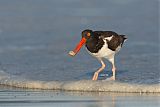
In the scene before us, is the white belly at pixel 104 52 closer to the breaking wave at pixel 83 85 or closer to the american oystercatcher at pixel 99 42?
the american oystercatcher at pixel 99 42

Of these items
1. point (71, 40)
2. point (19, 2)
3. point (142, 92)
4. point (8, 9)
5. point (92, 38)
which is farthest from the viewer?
point (19, 2)

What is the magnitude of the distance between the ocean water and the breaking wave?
0.06 ft

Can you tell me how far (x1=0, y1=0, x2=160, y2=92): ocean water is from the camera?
14.4 metres

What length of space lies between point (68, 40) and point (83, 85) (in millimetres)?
9191

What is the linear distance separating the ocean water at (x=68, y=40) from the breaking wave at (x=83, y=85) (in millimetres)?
18

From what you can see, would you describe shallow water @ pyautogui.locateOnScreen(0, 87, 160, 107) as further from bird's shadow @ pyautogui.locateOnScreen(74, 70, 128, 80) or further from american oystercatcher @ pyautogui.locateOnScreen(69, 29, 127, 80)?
american oystercatcher @ pyautogui.locateOnScreen(69, 29, 127, 80)

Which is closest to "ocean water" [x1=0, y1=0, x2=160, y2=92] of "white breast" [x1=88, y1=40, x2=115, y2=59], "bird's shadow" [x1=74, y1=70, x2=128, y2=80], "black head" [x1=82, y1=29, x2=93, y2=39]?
"bird's shadow" [x1=74, y1=70, x2=128, y2=80]

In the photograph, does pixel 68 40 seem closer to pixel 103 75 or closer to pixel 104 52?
pixel 103 75

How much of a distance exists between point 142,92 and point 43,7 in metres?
19.4

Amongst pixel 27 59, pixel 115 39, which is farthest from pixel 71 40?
pixel 115 39

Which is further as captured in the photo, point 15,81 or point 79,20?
point 79,20

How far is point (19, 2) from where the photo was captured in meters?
33.0

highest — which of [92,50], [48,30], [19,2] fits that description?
[19,2]

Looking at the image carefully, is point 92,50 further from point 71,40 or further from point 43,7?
point 43,7
